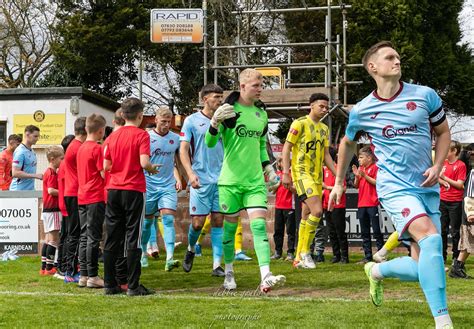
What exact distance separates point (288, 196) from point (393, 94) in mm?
7282

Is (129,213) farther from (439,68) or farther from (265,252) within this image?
(439,68)

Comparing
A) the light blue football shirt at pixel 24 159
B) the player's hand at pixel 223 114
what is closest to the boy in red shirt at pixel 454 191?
the player's hand at pixel 223 114

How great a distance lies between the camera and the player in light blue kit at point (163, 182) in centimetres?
1114

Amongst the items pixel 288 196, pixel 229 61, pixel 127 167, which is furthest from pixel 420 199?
pixel 229 61

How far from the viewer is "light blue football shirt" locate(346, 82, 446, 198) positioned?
19.6 feet

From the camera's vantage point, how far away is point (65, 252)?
33.2 feet

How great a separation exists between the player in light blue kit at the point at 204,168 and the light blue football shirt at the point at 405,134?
3.75m

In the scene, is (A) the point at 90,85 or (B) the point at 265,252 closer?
(B) the point at 265,252

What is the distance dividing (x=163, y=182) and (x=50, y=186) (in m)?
1.60

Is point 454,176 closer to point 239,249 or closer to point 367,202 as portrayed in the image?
point 367,202

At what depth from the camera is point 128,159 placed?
26.8ft

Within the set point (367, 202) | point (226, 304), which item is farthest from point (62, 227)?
point (367, 202)

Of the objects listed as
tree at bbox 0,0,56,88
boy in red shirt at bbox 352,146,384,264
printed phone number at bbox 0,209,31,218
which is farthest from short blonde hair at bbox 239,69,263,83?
tree at bbox 0,0,56,88

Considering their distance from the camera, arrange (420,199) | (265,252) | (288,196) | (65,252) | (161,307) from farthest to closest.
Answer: (288,196), (65,252), (265,252), (161,307), (420,199)
